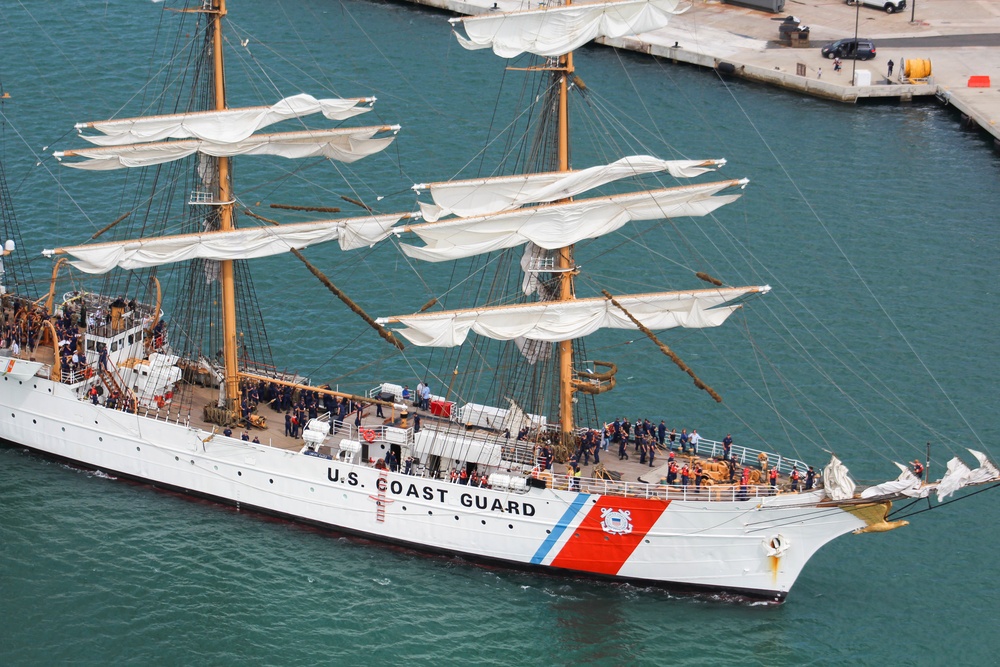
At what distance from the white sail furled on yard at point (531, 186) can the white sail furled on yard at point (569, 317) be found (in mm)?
4098

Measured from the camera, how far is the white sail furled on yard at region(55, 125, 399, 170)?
→ 71812 mm

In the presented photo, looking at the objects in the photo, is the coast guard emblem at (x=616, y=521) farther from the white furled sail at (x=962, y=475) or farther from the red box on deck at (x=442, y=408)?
the white furled sail at (x=962, y=475)

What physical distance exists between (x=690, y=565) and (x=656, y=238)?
2986 cm

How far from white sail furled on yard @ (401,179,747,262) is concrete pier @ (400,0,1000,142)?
42267 millimetres

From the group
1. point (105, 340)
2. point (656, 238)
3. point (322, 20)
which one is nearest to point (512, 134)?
point (656, 238)

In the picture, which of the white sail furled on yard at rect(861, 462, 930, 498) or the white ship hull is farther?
the white ship hull

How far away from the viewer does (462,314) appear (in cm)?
6775

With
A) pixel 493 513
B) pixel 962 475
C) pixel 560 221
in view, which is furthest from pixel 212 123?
pixel 962 475

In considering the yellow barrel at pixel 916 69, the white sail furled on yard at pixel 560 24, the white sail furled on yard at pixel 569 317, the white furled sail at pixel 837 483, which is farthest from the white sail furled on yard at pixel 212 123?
the yellow barrel at pixel 916 69

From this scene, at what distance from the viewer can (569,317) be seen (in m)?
67.8

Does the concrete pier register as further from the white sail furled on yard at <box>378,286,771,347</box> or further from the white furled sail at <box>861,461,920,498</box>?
the white furled sail at <box>861,461,920,498</box>

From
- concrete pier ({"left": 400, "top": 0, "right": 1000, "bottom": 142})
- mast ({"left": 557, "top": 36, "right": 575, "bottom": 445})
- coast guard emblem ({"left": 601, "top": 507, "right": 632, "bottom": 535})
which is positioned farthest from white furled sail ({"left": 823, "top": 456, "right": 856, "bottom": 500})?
concrete pier ({"left": 400, "top": 0, "right": 1000, "bottom": 142})

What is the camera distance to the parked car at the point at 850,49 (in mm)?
114688

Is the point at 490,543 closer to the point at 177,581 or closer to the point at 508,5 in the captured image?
the point at 177,581
